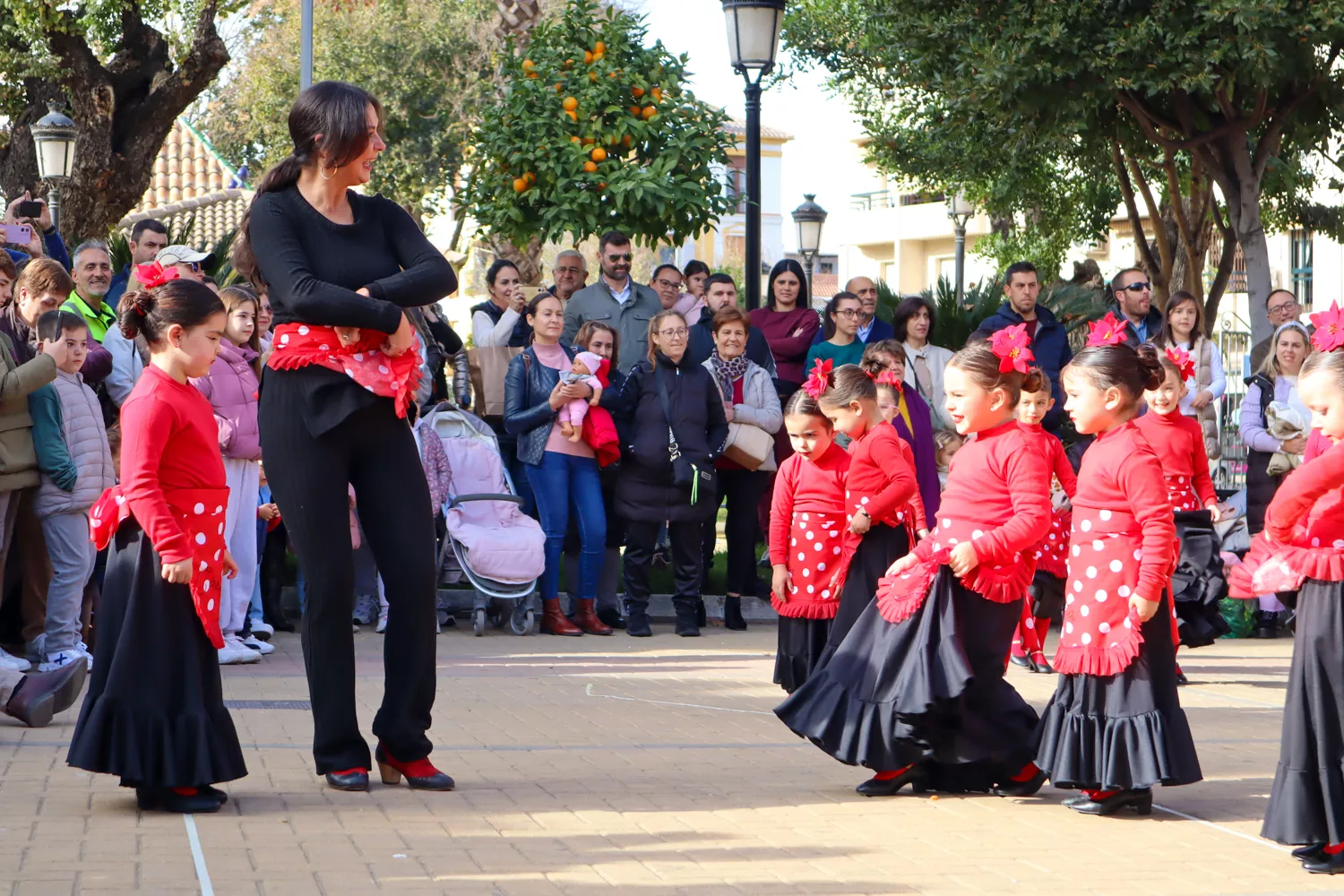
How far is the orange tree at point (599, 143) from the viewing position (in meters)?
11.8

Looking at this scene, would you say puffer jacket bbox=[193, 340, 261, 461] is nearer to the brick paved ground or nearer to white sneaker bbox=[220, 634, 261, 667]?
→ white sneaker bbox=[220, 634, 261, 667]

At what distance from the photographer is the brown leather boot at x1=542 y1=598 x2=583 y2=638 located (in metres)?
11.0

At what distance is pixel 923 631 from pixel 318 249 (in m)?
2.40

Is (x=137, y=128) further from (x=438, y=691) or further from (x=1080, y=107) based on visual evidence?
(x=438, y=691)

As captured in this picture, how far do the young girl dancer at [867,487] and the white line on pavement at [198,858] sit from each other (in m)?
3.14

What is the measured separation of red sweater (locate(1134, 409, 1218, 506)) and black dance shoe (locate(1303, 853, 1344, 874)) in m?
3.79

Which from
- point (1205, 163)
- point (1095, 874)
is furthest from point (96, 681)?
point (1205, 163)

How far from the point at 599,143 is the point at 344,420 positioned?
6.72 m

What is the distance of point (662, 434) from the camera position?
1102 cm

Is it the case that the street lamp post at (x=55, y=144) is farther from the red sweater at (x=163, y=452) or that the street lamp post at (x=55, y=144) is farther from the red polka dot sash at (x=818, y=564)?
the red sweater at (x=163, y=452)

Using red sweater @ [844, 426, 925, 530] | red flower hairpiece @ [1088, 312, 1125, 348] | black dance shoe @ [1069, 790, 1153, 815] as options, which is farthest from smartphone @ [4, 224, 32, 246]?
black dance shoe @ [1069, 790, 1153, 815]

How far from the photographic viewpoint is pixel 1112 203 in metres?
28.6

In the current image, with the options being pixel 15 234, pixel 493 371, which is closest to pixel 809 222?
pixel 493 371

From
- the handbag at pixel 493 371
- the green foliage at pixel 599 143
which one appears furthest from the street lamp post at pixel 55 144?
the handbag at pixel 493 371
